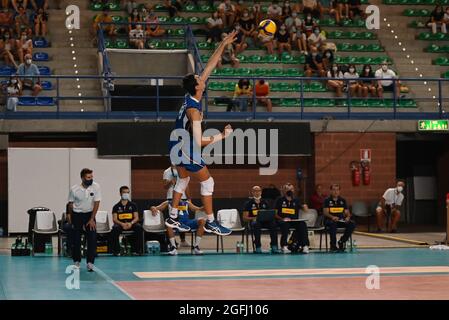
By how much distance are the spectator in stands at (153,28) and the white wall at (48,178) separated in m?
6.71

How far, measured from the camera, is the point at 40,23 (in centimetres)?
3334

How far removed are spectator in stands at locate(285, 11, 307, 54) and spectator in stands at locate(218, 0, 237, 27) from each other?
6.34ft

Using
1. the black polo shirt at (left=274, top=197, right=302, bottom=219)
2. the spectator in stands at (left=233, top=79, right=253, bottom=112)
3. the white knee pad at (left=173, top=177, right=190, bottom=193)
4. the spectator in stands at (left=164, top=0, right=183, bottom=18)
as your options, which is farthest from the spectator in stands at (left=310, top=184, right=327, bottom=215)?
the white knee pad at (left=173, top=177, right=190, bottom=193)

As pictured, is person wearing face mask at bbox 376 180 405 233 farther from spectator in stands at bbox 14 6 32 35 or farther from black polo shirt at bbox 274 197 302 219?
spectator in stands at bbox 14 6 32 35

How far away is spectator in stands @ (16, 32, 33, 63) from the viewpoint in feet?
104

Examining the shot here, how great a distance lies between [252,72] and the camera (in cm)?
3328

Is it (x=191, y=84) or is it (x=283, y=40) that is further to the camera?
(x=283, y=40)

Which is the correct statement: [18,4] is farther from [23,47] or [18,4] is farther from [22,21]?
[23,47]

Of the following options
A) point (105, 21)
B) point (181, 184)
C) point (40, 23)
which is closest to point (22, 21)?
point (40, 23)

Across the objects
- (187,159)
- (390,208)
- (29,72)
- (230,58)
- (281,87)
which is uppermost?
(230,58)

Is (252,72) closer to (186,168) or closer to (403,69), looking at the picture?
(403,69)

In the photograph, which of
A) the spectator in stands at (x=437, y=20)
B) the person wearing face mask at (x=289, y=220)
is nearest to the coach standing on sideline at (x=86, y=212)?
the person wearing face mask at (x=289, y=220)

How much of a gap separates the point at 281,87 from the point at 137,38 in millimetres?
5042
